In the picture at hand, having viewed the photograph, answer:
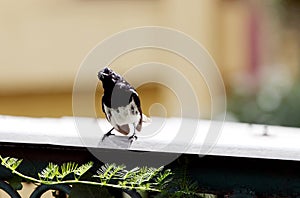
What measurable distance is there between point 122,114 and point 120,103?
16mm

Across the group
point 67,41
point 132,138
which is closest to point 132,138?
point 132,138

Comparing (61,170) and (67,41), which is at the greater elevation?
(67,41)

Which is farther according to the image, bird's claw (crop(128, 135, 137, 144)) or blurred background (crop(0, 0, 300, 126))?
blurred background (crop(0, 0, 300, 126))

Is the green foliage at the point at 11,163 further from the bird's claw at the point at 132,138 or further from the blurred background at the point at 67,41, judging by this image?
the blurred background at the point at 67,41

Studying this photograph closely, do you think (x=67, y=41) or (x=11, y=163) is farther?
(x=67, y=41)

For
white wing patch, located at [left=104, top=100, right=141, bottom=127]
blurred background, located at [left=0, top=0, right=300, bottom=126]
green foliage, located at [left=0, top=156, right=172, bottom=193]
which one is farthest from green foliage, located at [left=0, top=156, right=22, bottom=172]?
blurred background, located at [left=0, top=0, right=300, bottom=126]

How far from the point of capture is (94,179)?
2.91 ft

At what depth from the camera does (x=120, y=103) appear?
2.89 ft

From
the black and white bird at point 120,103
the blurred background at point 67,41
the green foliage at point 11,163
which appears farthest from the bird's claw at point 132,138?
the blurred background at point 67,41

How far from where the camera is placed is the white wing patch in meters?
0.87

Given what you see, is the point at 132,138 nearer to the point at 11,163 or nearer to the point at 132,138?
the point at 132,138

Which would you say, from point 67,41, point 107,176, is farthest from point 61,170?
point 67,41

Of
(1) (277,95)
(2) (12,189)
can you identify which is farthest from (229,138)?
(1) (277,95)

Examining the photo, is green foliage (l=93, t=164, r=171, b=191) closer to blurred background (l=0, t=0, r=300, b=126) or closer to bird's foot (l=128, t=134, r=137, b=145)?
bird's foot (l=128, t=134, r=137, b=145)
